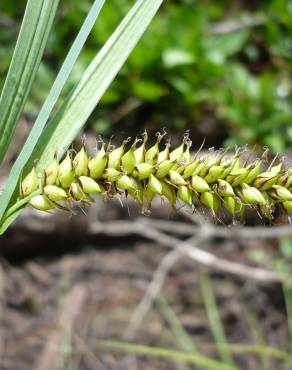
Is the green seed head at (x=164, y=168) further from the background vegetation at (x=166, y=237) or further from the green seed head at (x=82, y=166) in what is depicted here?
the background vegetation at (x=166, y=237)

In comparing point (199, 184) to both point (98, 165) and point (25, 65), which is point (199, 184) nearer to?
point (98, 165)

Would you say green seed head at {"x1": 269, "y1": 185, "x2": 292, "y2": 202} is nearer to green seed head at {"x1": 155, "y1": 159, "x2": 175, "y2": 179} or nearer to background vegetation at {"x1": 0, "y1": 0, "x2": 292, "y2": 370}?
green seed head at {"x1": 155, "y1": 159, "x2": 175, "y2": 179}

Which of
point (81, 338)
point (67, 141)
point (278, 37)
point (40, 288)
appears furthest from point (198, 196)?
point (278, 37)

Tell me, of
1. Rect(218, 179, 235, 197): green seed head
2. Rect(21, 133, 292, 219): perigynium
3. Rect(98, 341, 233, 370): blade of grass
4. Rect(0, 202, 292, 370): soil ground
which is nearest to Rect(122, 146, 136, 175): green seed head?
Rect(21, 133, 292, 219): perigynium

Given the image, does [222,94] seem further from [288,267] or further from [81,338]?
[81,338]

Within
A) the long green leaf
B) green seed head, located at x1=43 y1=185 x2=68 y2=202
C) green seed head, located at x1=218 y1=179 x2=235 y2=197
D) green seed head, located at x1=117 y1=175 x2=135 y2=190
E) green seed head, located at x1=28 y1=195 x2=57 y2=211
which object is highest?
the long green leaf
